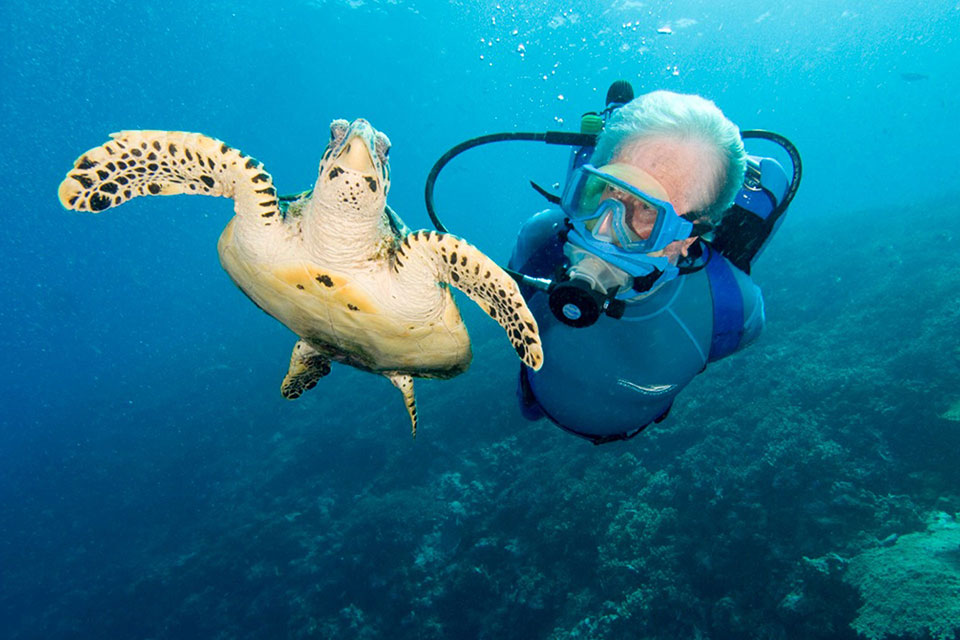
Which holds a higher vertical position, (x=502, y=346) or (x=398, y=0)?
(x=398, y=0)

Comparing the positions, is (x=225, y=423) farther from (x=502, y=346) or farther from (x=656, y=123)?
(x=656, y=123)

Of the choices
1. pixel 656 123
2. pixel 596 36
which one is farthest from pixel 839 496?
pixel 596 36

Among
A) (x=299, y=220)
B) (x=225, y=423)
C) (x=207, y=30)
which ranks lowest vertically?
(x=225, y=423)

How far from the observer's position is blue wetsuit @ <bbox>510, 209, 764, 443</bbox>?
9.16 ft

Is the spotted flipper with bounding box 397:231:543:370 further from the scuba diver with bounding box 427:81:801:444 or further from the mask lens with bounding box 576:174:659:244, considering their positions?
the mask lens with bounding box 576:174:659:244

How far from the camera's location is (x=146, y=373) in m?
23.9

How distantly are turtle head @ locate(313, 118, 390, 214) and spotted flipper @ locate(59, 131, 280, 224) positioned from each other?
0.48 metres

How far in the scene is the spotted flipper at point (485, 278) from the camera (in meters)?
2.42

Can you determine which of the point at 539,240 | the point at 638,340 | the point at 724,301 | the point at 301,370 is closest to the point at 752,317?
the point at 724,301

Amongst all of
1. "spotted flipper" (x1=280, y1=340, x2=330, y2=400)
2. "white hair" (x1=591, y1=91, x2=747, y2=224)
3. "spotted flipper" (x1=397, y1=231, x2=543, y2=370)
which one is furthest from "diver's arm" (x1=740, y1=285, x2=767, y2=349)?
"spotted flipper" (x1=280, y1=340, x2=330, y2=400)

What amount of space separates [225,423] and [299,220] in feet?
48.8

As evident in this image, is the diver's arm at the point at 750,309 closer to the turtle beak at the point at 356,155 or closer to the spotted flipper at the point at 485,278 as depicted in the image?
the spotted flipper at the point at 485,278

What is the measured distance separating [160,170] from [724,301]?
3.62 metres

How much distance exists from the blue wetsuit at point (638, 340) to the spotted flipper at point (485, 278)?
452 mm
